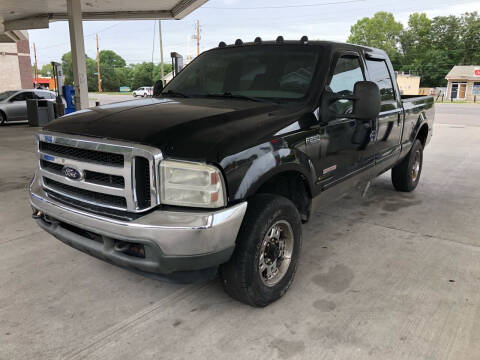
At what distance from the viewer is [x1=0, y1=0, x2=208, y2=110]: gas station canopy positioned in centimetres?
1264

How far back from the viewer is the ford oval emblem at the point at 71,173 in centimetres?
262

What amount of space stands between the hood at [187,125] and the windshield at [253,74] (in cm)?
31

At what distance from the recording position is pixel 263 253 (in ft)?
9.19

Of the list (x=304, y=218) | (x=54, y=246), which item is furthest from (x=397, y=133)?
(x=54, y=246)

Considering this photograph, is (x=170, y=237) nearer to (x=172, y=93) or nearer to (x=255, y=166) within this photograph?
(x=255, y=166)

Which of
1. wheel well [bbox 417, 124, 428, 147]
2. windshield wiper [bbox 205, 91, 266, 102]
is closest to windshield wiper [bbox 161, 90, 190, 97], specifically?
windshield wiper [bbox 205, 91, 266, 102]

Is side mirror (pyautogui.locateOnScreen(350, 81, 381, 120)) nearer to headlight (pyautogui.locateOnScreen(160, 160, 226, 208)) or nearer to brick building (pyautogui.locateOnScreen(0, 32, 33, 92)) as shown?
headlight (pyautogui.locateOnScreen(160, 160, 226, 208))

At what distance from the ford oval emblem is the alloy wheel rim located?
50.9 inches

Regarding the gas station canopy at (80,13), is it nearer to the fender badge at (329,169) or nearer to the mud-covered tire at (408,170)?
the mud-covered tire at (408,170)

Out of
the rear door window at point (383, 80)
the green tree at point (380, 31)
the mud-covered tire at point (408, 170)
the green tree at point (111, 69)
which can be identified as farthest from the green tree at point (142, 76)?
the rear door window at point (383, 80)

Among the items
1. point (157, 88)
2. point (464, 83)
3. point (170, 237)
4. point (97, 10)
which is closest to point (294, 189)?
point (170, 237)

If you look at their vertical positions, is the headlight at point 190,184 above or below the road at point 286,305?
above

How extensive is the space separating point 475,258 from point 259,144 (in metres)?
2.55

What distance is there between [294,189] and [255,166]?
0.82 meters
